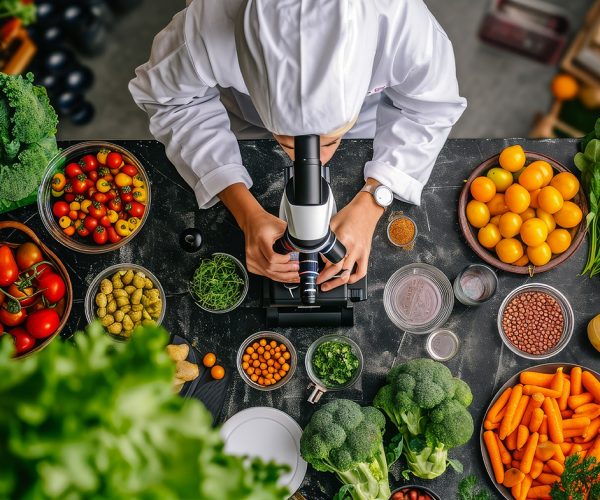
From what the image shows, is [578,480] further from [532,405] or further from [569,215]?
[569,215]

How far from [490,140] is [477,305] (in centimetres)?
54

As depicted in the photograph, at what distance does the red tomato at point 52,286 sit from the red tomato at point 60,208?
0.63 feet

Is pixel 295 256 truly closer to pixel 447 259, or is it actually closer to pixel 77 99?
pixel 447 259

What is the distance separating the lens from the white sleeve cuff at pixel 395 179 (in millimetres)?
1792

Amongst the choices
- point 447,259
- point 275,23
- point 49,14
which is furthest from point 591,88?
point 49,14

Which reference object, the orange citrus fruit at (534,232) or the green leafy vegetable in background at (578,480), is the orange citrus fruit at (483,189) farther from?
the green leafy vegetable in background at (578,480)

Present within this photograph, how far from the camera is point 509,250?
1771 mm

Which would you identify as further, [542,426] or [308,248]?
[542,426]

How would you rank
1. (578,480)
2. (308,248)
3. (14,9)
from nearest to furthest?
(308,248) < (578,480) < (14,9)

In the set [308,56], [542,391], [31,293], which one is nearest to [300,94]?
[308,56]

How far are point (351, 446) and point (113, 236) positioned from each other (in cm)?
95

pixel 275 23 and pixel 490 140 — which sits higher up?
pixel 275 23

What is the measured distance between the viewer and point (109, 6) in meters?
2.99

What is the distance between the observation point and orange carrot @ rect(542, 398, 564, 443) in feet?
5.78
